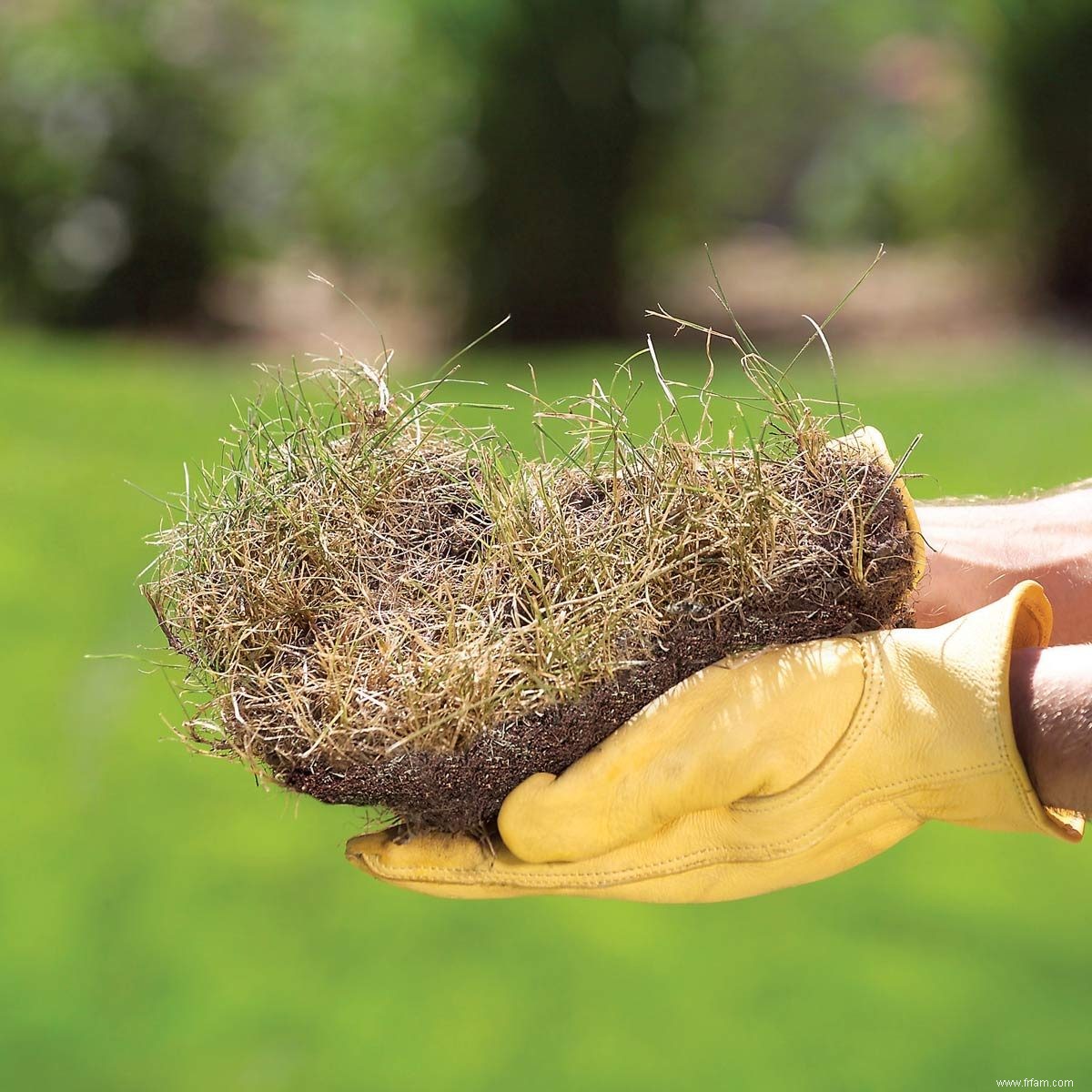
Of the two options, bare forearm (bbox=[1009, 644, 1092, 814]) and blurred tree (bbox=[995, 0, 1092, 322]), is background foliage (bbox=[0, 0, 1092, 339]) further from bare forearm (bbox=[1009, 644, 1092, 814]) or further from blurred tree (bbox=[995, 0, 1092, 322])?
bare forearm (bbox=[1009, 644, 1092, 814])

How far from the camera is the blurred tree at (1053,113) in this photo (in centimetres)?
763

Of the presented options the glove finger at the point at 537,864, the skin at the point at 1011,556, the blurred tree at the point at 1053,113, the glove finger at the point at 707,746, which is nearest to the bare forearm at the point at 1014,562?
the skin at the point at 1011,556

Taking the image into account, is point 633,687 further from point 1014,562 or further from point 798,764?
point 1014,562

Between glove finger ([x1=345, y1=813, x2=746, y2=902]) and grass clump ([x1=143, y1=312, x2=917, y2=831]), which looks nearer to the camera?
grass clump ([x1=143, y1=312, x2=917, y2=831])

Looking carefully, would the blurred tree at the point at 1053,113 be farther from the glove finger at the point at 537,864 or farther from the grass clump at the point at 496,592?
the glove finger at the point at 537,864

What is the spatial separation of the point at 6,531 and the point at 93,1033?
8.52ft

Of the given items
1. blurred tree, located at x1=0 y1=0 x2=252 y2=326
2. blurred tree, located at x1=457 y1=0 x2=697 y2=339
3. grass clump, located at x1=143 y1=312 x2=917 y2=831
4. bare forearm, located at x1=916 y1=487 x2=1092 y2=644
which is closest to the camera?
grass clump, located at x1=143 y1=312 x2=917 y2=831

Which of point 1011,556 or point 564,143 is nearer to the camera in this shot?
point 1011,556

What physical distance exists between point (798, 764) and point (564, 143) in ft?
21.9

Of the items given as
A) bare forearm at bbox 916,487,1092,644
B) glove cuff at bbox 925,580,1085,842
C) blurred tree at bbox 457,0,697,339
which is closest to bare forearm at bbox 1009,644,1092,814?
glove cuff at bbox 925,580,1085,842

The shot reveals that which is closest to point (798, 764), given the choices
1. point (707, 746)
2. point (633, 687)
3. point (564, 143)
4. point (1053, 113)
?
point (707, 746)

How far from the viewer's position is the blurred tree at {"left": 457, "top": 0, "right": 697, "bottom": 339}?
25.0 feet

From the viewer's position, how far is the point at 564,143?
7789mm

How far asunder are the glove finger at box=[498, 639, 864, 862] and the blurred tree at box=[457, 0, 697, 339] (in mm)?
6594
